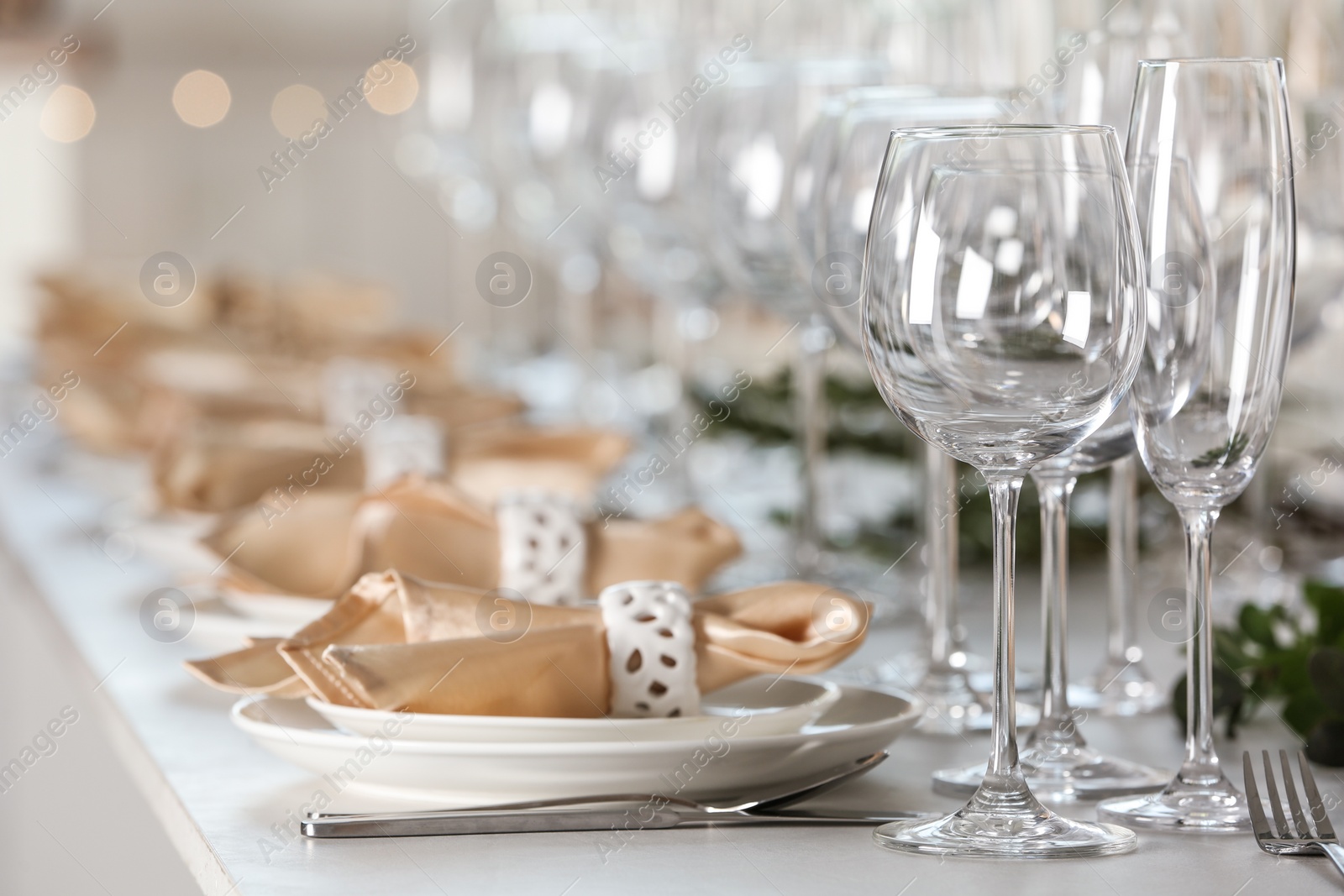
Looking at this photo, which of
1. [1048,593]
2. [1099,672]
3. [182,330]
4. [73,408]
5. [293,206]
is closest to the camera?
[1048,593]

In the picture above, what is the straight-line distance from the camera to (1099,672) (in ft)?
2.73

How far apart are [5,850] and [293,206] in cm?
484

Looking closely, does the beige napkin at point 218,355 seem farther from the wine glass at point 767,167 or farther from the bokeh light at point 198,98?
the bokeh light at point 198,98

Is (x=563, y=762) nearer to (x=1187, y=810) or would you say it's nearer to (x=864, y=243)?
(x=1187, y=810)

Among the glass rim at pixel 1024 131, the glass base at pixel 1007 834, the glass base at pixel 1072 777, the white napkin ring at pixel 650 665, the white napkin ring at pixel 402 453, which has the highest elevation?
the glass rim at pixel 1024 131

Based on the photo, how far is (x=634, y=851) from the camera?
1.84 feet

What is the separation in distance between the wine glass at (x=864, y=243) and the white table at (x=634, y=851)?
0.24ft

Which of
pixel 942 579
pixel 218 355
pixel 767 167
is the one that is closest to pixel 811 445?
pixel 767 167

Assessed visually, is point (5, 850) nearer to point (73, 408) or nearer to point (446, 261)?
point (73, 408)

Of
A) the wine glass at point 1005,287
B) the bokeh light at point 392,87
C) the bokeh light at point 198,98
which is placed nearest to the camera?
the wine glass at point 1005,287

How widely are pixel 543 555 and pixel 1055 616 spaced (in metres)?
0.26

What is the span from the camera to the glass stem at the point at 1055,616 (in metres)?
0.68

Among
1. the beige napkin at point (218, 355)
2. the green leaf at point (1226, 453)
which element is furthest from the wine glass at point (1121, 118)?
the beige napkin at point (218, 355)

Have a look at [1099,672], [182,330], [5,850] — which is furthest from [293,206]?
[1099,672]
